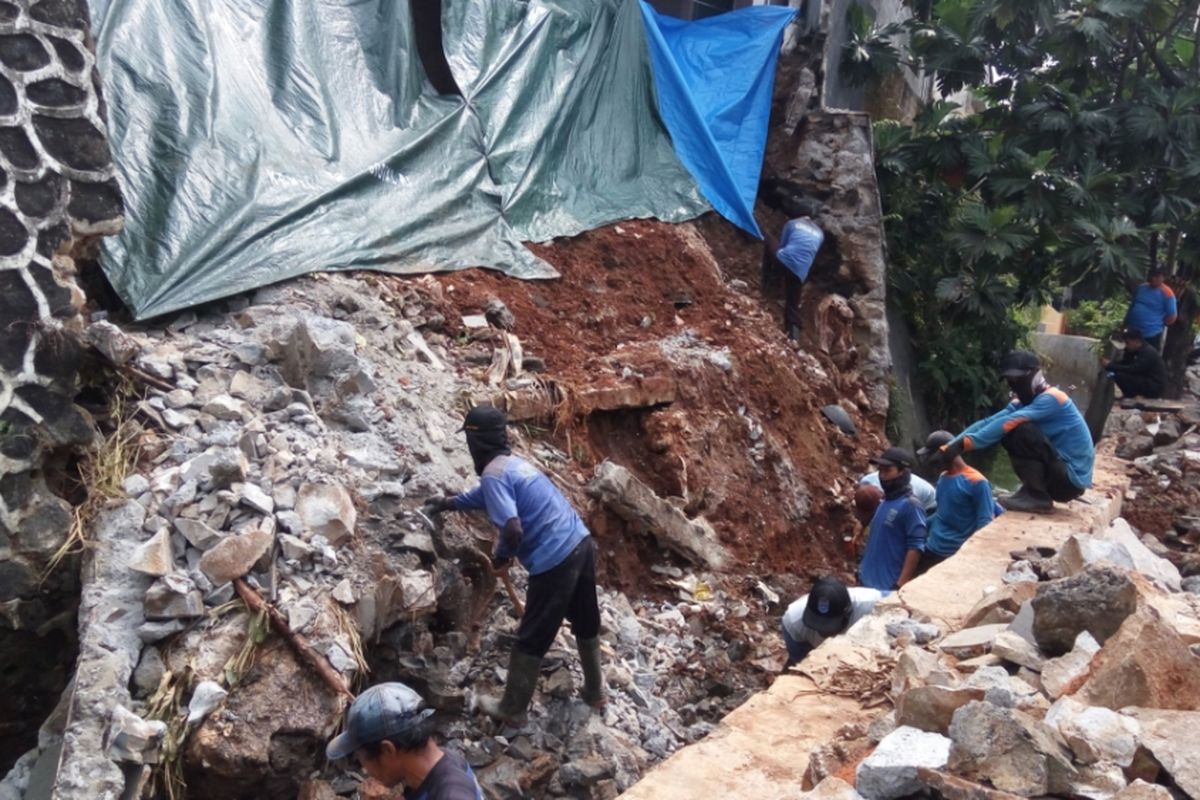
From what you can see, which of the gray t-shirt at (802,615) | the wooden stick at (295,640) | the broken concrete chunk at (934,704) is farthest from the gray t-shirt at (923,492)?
the wooden stick at (295,640)

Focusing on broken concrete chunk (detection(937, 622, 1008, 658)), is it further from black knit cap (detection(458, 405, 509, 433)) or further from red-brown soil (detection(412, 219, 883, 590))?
red-brown soil (detection(412, 219, 883, 590))

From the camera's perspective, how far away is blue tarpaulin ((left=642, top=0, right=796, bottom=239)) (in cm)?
980

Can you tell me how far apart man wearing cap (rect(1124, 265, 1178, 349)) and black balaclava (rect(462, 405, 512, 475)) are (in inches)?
305

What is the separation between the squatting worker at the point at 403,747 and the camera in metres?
2.74

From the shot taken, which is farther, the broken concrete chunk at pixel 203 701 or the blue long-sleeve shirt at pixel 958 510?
the blue long-sleeve shirt at pixel 958 510

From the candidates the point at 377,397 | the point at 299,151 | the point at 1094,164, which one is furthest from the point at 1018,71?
the point at 377,397

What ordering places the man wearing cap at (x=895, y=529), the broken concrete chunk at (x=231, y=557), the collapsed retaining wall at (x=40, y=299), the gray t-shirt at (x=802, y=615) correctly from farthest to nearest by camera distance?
1. the man wearing cap at (x=895, y=529)
2. the gray t-shirt at (x=802, y=615)
3. the collapsed retaining wall at (x=40, y=299)
4. the broken concrete chunk at (x=231, y=557)

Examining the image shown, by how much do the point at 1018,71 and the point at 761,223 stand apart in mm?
3486

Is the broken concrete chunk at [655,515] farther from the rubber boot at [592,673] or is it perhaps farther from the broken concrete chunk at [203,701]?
the broken concrete chunk at [203,701]

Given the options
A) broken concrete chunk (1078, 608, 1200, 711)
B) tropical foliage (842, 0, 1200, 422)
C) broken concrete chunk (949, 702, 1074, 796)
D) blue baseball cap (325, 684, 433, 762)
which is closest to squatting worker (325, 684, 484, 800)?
blue baseball cap (325, 684, 433, 762)

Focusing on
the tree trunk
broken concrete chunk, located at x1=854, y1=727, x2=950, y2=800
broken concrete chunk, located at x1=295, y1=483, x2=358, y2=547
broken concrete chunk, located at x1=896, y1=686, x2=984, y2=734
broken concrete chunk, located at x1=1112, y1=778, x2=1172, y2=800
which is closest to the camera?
broken concrete chunk, located at x1=1112, y1=778, x2=1172, y2=800

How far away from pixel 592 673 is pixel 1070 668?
8.00 ft

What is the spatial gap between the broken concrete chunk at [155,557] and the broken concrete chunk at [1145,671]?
330cm

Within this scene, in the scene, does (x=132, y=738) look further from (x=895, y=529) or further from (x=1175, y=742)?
(x=895, y=529)
